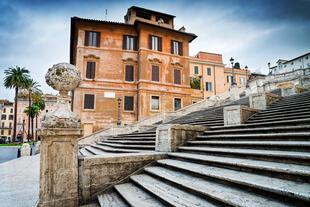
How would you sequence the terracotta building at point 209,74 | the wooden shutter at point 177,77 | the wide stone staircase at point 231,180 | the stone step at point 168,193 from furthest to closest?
1. the terracotta building at point 209,74
2. the wooden shutter at point 177,77
3. the stone step at point 168,193
4. the wide stone staircase at point 231,180

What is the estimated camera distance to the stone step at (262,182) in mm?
2133

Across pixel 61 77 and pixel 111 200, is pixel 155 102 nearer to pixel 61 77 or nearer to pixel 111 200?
pixel 61 77

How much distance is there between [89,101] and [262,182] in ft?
67.3

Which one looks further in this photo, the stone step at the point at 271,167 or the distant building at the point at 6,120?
→ the distant building at the point at 6,120

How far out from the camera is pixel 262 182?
2.60 meters

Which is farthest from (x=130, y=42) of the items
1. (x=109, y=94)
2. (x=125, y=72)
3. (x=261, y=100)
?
(x=261, y=100)

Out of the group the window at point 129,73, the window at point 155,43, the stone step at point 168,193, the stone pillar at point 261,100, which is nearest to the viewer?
the stone step at point 168,193

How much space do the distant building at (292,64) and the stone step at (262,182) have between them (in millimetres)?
54079

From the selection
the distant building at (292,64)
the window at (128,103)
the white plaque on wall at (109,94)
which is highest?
the distant building at (292,64)

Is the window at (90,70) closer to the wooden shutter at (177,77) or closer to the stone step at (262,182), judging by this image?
the wooden shutter at (177,77)

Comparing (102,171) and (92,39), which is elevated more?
(92,39)

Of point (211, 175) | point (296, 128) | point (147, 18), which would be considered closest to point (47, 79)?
point (211, 175)

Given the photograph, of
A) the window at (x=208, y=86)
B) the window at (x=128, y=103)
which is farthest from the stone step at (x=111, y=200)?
the window at (x=208, y=86)

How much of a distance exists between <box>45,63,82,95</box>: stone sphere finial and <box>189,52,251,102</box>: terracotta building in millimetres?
30211
